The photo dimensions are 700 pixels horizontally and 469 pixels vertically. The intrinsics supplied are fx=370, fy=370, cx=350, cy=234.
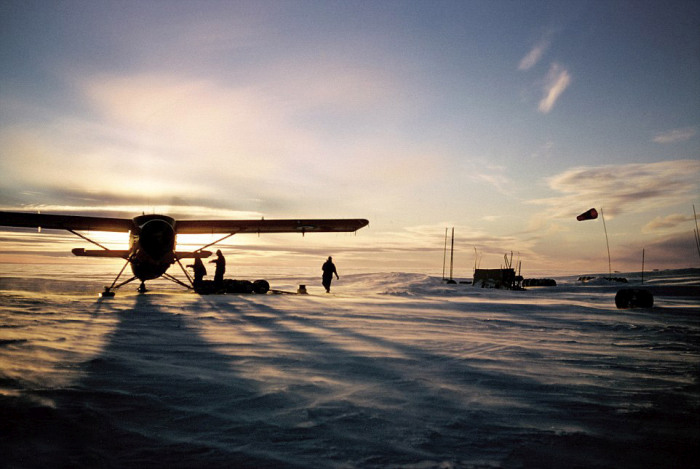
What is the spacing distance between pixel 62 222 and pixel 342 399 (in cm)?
1851

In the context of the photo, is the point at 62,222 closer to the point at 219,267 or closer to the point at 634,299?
the point at 219,267

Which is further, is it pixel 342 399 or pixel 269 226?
pixel 269 226

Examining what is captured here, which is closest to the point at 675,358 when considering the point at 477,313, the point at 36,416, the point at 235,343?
the point at 477,313

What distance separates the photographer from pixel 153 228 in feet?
45.9

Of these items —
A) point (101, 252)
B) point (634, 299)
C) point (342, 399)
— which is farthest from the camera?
point (101, 252)

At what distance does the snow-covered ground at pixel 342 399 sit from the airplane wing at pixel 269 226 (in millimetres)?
12042

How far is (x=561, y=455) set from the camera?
2.20m

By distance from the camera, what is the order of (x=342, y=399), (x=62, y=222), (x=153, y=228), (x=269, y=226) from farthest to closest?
(x=269, y=226), (x=62, y=222), (x=153, y=228), (x=342, y=399)

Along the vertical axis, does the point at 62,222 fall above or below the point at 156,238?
above

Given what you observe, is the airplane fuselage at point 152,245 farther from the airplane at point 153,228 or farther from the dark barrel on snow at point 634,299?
the dark barrel on snow at point 634,299

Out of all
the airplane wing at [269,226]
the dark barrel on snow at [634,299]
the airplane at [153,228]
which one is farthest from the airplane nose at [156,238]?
the dark barrel on snow at [634,299]

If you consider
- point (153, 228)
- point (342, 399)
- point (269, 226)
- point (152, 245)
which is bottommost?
point (342, 399)

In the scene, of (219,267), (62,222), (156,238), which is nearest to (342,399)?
(156,238)

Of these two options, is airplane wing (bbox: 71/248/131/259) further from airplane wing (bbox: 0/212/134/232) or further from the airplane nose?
the airplane nose
